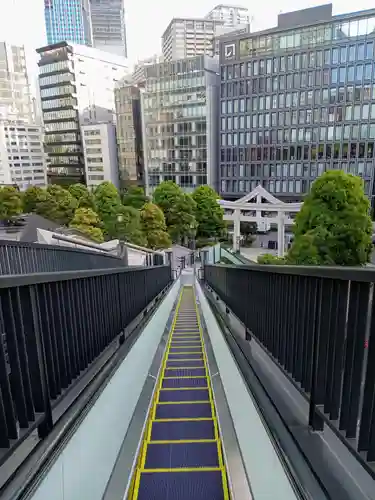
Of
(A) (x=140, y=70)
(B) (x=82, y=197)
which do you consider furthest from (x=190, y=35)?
(B) (x=82, y=197)

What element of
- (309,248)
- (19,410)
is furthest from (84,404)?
(309,248)

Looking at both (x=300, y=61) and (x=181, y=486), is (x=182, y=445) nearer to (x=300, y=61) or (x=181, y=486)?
(x=181, y=486)

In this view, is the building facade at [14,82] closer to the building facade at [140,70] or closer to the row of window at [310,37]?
the building facade at [140,70]

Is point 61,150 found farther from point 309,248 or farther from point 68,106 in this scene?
point 309,248

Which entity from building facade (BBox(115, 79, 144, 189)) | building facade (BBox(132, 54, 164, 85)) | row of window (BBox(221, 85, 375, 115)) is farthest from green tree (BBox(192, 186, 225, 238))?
building facade (BBox(132, 54, 164, 85))

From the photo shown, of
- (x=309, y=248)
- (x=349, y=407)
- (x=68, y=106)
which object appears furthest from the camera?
(x=68, y=106)

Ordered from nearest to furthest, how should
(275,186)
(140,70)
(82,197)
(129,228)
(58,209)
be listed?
(129,228) < (58,209) < (82,197) < (275,186) < (140,70)

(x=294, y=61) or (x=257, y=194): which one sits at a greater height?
(x=294, y=61)
